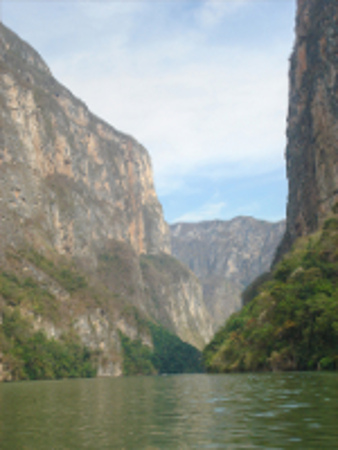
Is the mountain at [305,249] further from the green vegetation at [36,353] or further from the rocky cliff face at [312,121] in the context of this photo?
the green vegetation at [36,353]

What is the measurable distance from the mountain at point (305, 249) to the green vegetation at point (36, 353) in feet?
118

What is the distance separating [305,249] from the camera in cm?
8019

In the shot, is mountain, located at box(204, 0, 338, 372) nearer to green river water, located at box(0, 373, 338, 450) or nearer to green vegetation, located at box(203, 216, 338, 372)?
green vegetation, located at box(203, 216, 338, 372)

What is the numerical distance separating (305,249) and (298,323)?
2678 cm

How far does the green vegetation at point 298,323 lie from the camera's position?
49688mm

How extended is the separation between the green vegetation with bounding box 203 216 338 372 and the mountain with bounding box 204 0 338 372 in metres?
0.10

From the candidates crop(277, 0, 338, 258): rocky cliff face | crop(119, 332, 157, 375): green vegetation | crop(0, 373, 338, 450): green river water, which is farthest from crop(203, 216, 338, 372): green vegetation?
crop(119, 332, 157, 375): green vegetation

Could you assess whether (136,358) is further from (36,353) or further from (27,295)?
(36,353)

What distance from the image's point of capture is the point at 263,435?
1258 cm

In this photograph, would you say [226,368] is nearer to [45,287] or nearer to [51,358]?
[51,358]

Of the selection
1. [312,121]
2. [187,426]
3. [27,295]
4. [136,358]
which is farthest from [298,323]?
[136,358]

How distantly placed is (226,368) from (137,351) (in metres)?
116

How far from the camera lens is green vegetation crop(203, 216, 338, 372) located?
1956 inches

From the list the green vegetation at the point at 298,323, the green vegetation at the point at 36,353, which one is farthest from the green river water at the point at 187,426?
the green vegetation at the point at 36,353
